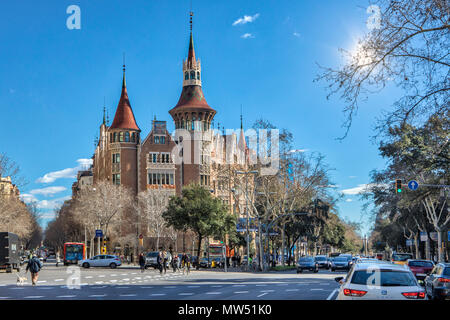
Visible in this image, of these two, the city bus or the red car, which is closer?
the red car

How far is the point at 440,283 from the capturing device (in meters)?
18.9

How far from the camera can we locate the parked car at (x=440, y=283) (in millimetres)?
18500

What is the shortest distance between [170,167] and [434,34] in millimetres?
81039

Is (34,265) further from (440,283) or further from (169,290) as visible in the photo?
(440,283)

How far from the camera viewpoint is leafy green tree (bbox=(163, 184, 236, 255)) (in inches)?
2361

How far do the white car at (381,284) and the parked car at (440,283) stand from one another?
8.09 metres

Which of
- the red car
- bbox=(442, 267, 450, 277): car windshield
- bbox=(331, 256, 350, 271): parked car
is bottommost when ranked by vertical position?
bbox=(331, 256, 350, 271): parked car

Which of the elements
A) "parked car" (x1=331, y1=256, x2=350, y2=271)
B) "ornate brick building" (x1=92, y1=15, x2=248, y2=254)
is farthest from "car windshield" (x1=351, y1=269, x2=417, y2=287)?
"ornate brick building" (x1=92, y1=15, x2=248, y2=254)

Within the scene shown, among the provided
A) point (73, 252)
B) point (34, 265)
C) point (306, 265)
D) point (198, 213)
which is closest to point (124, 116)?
point (73, 252)

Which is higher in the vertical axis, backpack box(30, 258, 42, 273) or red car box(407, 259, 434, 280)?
backpack box(30, 258, 42, 273)

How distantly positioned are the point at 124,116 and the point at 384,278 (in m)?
86.9

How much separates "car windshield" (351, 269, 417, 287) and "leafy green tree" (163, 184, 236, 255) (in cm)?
4837

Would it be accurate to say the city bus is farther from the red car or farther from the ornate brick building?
the red car
